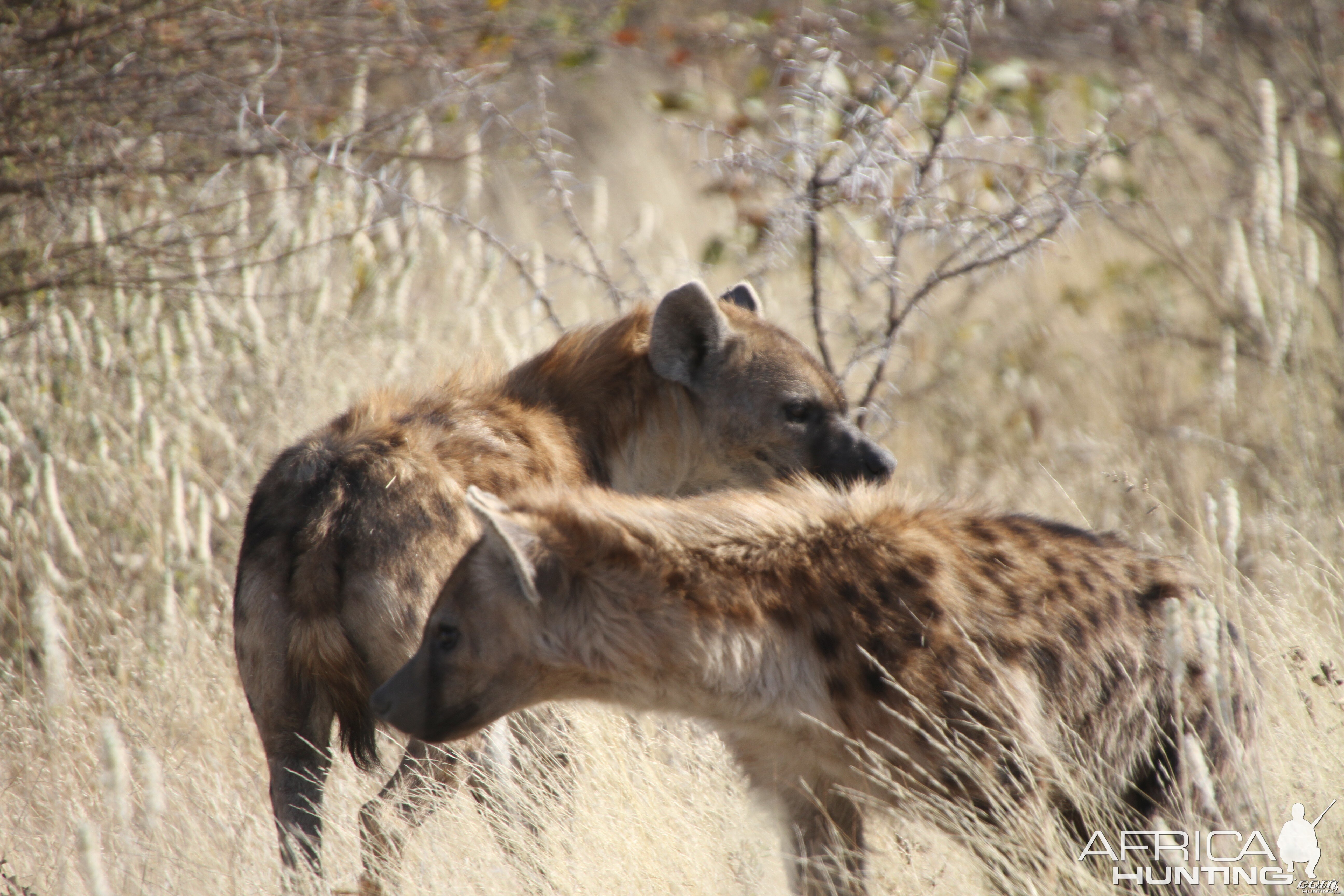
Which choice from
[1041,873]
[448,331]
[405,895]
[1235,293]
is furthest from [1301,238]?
[405,895]

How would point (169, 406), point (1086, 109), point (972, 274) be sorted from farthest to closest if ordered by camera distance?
point (1086, 109), point (972, 274), point (169, 406)

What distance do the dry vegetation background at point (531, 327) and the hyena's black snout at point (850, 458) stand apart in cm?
66

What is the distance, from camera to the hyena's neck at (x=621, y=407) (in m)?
4.01

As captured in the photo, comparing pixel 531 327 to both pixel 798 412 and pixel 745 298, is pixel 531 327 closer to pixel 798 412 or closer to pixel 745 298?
pixel 745 298

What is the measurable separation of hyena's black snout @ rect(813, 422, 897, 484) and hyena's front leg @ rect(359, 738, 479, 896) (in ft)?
5.16

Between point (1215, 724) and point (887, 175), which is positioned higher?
point (887, 175)

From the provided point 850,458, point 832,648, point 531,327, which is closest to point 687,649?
point 832,648

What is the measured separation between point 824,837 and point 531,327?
3852mm

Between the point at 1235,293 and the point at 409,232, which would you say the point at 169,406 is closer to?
the point at 409,232

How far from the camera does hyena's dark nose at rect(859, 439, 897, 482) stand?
Result: 166 inches

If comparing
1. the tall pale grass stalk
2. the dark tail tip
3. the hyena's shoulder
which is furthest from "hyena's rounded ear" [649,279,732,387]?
the tall pale grass stalk

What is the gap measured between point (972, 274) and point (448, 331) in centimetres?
391

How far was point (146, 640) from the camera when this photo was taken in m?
4.95

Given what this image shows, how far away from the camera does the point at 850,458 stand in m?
4.21
